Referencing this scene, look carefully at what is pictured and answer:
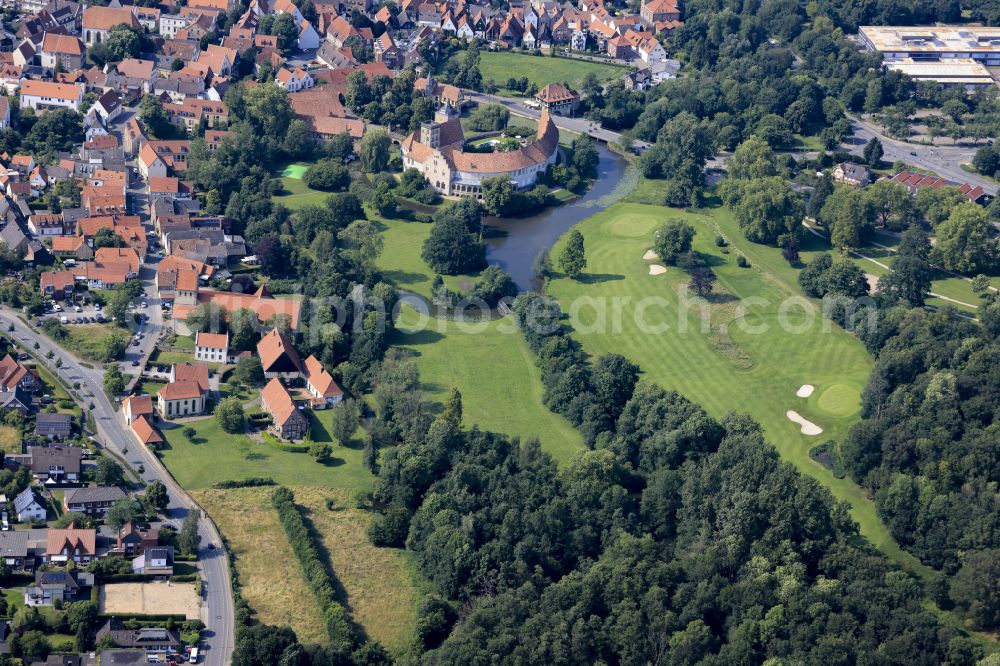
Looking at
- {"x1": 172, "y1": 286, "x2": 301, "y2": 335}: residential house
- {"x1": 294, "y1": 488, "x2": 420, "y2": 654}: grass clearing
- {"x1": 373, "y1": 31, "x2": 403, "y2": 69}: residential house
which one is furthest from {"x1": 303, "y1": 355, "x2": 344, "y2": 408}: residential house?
{"x1": 373, "y1": 31, "x2": 403, "y2": 69}: residential house

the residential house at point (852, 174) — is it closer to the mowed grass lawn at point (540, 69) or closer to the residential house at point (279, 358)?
the mowed grass lawn at point (540, 69)

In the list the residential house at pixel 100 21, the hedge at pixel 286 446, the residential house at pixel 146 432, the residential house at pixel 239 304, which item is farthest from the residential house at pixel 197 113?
the hedge at pixel 286 446

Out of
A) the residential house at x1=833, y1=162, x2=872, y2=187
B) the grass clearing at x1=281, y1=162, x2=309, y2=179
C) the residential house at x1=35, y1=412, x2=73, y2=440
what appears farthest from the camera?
the residential house at x1=833, y1=162, x2=872, y2=187

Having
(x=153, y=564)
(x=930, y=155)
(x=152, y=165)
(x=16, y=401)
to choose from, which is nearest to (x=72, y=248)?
(x=152, y=165)

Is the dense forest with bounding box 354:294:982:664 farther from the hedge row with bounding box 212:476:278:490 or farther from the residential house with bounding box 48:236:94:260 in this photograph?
the residential house with bounding box 48:236:94:260

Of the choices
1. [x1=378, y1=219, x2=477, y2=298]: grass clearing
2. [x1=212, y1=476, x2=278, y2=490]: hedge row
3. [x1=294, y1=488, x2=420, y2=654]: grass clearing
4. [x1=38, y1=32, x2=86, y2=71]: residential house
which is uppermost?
[x1=38, y1=32, x2=86, y2=71]: residential house

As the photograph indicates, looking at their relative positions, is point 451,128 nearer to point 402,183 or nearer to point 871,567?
point 402,183

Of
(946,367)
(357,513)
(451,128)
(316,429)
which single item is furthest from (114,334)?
(946,367)

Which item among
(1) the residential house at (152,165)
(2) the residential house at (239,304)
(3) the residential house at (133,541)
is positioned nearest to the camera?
(3) the residential house at (133,541)
